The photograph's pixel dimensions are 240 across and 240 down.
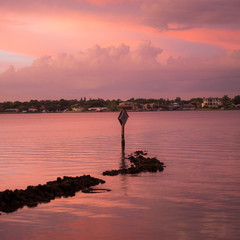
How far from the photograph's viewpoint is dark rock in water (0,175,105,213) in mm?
15414

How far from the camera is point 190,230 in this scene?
12.4 m

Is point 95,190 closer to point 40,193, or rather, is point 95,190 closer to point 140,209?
point 40,193

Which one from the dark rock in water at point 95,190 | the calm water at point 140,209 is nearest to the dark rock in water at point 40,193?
the dark rock in water at point 95,190

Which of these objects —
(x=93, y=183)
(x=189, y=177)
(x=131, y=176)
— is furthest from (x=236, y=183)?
(x=93, y=183)

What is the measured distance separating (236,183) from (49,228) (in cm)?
1104

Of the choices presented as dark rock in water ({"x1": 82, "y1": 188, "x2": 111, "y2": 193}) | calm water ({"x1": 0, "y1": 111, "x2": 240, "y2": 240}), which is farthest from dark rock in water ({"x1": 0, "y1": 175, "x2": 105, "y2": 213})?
calm water ({"x1": 0, "y1": 111, "x2": 240, "y2": 240})

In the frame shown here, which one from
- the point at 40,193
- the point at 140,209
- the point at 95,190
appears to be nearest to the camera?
the point at 140,209

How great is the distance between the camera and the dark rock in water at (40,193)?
1541cm

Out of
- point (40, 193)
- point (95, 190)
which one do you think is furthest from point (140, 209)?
point (40, 193)

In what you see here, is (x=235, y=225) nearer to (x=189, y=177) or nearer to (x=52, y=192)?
(x=52, y=192)

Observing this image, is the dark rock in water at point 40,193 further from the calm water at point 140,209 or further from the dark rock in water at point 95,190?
the calm water at point 140,209

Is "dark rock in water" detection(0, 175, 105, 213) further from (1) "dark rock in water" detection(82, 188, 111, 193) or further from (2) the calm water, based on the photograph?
(2) the calm water

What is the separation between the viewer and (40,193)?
1666 cm

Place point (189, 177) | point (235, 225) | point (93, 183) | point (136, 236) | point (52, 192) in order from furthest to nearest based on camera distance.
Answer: point (189, 177) → point (93, 183) → point (52, 192) → point (235, 225) → point (136, 236)
